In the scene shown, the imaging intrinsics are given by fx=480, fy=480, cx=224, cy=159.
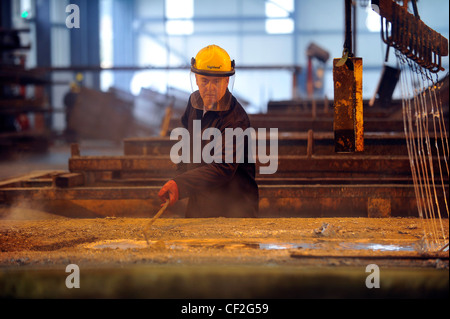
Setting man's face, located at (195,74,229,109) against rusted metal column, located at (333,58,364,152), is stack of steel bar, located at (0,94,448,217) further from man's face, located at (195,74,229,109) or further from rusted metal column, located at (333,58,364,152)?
rusted metal column, located at (333,58,364,152)

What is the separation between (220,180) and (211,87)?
1.96ft

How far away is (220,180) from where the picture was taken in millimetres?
2971

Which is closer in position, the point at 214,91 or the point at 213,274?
the point at 213,274

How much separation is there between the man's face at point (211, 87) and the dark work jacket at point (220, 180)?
9 cm

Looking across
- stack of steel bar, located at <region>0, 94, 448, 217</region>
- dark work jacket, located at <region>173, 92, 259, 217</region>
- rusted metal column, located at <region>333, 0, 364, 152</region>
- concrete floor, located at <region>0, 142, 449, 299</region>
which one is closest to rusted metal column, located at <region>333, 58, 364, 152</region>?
rusted metal column, located at <region>333, 0, 364, 152</region>

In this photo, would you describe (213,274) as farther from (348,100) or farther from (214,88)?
(214,88)

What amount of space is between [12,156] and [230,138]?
916cm

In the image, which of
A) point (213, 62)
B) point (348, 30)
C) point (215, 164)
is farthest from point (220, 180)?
point (348, 30)

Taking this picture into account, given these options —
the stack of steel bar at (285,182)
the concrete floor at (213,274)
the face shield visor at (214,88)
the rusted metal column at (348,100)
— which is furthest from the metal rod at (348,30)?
the stack of steel bar at (285,182)

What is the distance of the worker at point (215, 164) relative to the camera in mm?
2898

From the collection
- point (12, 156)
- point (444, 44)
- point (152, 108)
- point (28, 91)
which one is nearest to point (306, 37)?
point (152, 108)

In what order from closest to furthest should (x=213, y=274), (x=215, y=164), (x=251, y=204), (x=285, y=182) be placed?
1. (x=213, y=274)
2. (x=215, y=164)
3. (x=251, y=204)
4. (x=285, y=182)

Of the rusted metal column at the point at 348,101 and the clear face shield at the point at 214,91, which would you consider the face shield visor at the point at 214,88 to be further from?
the rusted metal column at the point at 348,101
